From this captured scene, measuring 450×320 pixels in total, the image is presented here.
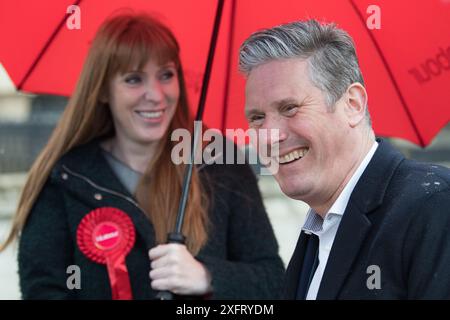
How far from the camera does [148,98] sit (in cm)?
335

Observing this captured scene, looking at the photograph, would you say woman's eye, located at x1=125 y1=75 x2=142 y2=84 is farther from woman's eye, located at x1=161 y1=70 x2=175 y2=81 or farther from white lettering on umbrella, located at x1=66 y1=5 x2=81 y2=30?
white lettering on umbrella, located at x1=66 y1=5 x2=81 y2=30

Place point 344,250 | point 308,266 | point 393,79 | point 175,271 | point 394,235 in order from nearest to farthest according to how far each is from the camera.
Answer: point 394,235, point 344,250, point 308,266, point 175,271, point 393,79

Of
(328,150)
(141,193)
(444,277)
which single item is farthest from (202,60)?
(444,277)

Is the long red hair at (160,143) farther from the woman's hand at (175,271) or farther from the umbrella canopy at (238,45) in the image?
the woman's hand at (175,271)

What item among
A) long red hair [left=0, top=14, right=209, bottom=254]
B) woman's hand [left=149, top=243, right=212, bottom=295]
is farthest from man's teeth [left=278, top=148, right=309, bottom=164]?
long red hair [left=0, top=14, right=209, bottom=254]

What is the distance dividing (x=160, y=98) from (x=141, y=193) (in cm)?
34

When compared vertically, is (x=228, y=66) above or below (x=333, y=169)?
above

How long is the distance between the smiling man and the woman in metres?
0.87

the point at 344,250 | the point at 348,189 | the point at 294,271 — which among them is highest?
the point at 348,189

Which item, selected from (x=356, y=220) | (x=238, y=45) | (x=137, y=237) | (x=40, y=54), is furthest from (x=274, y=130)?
(x=40, y=54)

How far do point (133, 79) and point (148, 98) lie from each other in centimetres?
10

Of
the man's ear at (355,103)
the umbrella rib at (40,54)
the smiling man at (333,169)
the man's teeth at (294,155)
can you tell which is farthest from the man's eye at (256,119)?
the umbrella rib at (40,54)

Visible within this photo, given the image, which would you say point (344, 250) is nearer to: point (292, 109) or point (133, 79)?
point (292, 109)

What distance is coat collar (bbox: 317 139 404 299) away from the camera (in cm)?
207
